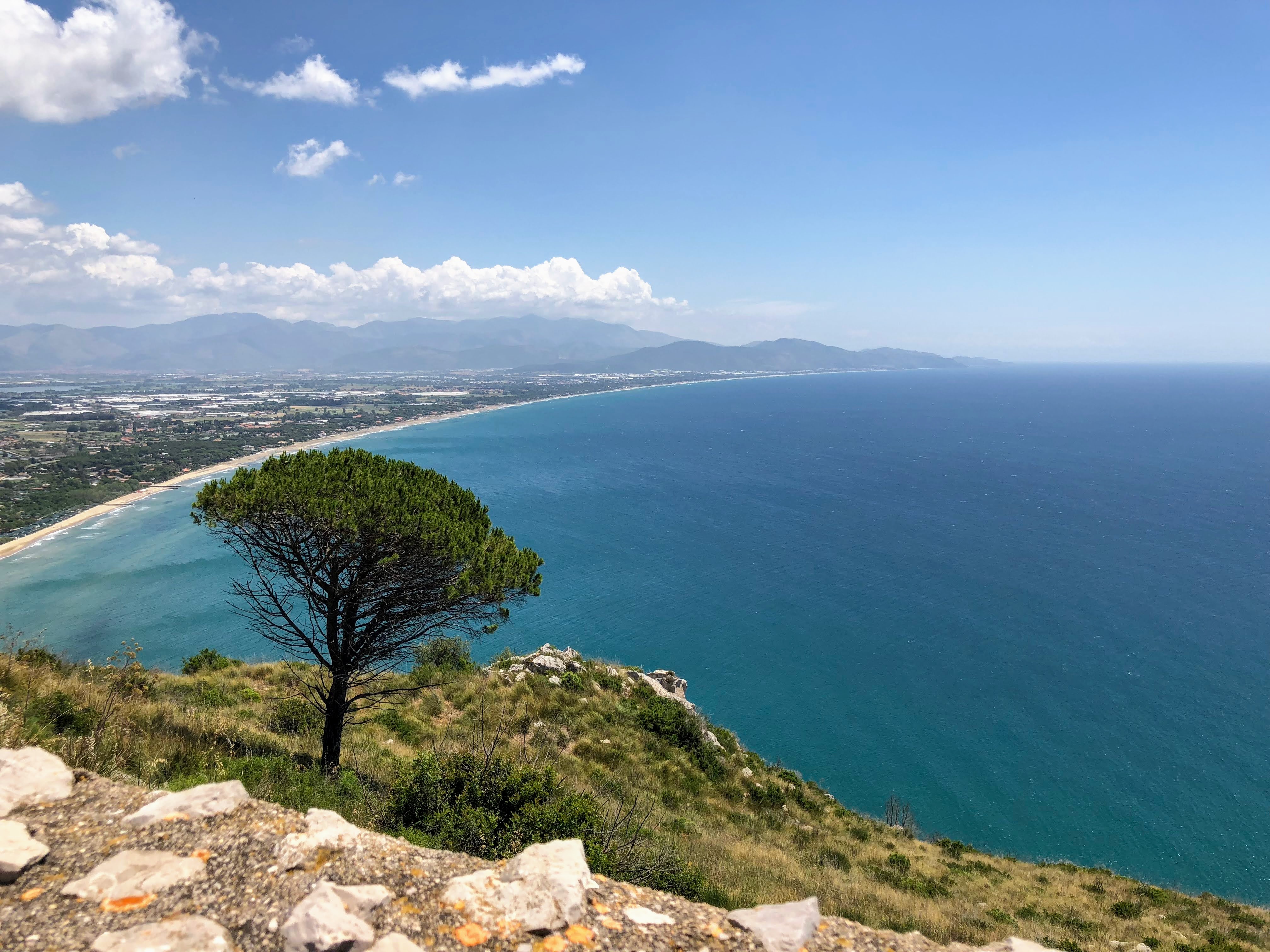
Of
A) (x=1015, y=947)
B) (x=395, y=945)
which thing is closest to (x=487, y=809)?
(x=395, y=945)

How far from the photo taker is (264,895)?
4.75 m

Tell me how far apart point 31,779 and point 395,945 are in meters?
4.65

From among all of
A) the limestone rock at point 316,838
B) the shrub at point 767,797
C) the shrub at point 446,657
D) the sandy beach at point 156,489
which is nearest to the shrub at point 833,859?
the shrub at point 767,797

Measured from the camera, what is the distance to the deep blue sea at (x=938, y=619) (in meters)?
31.8

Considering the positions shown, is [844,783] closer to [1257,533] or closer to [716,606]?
[716,606]

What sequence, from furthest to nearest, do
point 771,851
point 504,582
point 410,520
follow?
1. point 771,851
2. point 504,582
3. point 410,520

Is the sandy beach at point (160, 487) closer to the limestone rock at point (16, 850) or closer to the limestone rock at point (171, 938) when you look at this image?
the limestone rock at point (16, 850)

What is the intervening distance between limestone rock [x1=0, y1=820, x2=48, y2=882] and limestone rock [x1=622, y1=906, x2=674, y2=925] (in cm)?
501

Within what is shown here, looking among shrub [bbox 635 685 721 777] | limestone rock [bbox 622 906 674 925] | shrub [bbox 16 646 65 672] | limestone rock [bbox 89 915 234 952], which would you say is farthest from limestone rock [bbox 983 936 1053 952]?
shrub [bbox 16 646 65 672]

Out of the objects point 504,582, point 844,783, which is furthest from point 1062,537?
point 504,582

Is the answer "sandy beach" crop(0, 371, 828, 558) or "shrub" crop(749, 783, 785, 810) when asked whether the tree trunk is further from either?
"sandy beach" crop(0, 371, 828, 558)

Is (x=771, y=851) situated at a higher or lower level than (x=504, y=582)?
lower

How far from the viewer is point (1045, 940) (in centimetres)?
1179

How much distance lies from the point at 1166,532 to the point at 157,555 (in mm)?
119956
